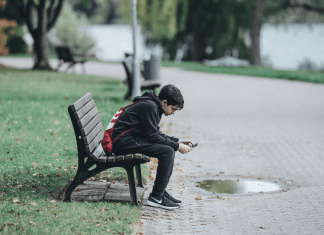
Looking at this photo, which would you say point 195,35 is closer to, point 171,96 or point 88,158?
point 171,96

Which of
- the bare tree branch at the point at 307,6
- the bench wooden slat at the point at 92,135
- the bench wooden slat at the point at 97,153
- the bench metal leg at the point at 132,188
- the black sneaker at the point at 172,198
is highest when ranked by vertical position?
the bare tree branch at the point at 307,6

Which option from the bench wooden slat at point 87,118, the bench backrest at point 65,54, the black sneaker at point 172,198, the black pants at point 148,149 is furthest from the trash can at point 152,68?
the black pants at point 148,149

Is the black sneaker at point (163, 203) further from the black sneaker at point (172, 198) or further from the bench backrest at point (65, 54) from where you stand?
the bench backrest at point (65, 54)

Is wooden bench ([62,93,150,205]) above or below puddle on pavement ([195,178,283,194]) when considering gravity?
above

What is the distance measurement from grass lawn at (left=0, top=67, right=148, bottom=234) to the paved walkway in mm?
474

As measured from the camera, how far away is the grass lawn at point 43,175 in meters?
3.93

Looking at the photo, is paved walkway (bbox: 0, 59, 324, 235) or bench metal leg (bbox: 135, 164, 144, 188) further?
bench metal leg (bbox: 135, 164, 144, 188)

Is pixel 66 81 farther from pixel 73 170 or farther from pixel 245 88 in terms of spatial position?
pixel 73 170

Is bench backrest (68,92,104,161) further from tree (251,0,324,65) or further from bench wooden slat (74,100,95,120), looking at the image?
tree (251,0,324,65)

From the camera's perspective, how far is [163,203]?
181 inches

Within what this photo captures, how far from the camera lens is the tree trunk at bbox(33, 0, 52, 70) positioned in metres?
22.0

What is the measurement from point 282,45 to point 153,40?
10.4 metres

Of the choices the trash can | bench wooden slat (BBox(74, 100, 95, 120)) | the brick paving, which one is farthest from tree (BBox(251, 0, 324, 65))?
bench wooden slat (BBox(74, 100, 95, 120))

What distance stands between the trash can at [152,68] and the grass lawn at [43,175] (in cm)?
292
